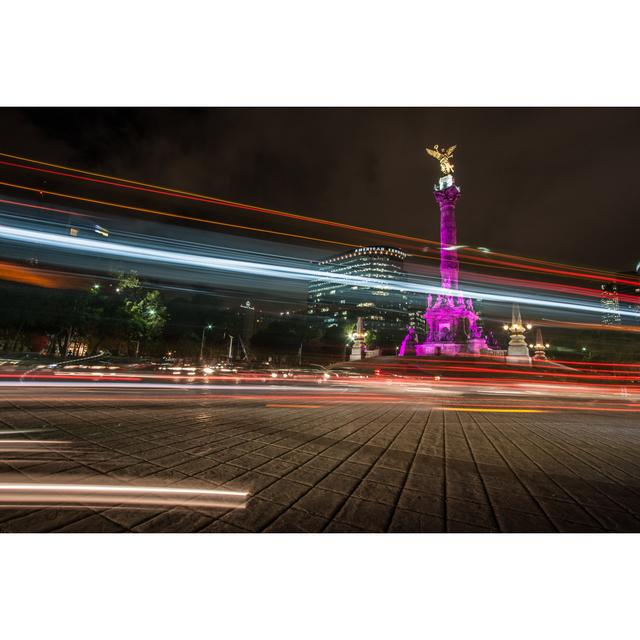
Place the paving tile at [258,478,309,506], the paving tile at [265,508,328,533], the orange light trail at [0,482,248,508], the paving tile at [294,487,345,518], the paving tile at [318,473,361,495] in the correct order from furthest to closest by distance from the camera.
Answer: the paving tile at [318,473,361,495] → the paving tile at [258,478,309,506] → the orange light trail at [0,482,248,508] → the paving tile at [294,487,345,518] → the paving tile at [265,508,328,533]

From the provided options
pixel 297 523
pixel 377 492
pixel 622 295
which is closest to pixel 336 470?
pixel 377 492

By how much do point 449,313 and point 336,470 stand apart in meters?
42.7

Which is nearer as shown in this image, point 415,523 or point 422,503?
point 415,523

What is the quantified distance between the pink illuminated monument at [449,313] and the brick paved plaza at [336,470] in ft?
117

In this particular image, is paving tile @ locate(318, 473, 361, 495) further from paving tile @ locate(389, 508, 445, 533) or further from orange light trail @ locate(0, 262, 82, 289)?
orange light trail @ locate(0, 262, 82, 289)

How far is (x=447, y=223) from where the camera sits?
47.6 m

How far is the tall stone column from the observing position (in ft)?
147

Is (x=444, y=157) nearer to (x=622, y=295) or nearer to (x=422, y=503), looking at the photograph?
(x=622, y=295)

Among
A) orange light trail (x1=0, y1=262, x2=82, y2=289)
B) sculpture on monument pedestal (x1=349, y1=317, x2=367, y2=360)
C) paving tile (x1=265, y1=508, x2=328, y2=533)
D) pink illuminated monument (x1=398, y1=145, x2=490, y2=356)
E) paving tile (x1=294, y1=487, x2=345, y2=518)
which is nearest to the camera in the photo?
paving tile (x1=265, y1=508, x2=328, y2=533)

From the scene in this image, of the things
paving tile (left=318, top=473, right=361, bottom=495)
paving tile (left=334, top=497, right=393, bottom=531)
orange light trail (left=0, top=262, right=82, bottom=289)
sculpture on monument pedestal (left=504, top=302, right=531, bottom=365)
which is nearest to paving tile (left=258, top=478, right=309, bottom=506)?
paving tile (left=318, top=473, right=361, bottom=495)

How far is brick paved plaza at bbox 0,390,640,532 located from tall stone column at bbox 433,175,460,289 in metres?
40.0

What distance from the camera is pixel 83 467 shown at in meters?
3.71
